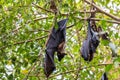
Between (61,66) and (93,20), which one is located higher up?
(93,20)

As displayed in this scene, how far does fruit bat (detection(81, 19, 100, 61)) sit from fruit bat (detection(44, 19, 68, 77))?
0.54 ft

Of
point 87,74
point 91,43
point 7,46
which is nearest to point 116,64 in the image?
point 91,43

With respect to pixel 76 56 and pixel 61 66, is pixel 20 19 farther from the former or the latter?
pixel 76 56

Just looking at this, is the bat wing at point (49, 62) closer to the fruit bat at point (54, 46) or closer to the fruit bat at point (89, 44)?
the fruit bat at point (54, 46)

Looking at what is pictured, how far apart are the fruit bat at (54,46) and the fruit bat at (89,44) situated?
6.4 inches

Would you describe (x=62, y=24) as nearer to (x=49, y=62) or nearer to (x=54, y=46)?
(x=54, y=46)

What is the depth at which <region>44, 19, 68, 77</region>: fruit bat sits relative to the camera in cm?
235

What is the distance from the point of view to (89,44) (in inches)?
97.8

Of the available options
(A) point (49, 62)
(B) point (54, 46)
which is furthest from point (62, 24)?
(A) point (49, 62)

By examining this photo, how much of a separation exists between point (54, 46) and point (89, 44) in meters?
0.27

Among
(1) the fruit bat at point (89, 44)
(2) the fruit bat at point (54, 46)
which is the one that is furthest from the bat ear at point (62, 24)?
(1) the fruit bat at point (89, 44)

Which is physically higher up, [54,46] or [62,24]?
[62,24]

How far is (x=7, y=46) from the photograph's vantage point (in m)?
2.94

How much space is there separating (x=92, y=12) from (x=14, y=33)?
2.69 feet
